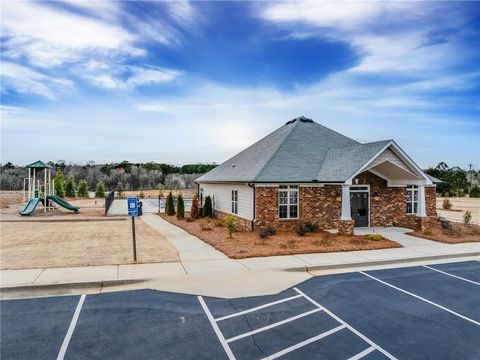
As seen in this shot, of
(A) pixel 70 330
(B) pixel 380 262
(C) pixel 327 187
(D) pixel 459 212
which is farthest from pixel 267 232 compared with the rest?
(D) pixel 459 212

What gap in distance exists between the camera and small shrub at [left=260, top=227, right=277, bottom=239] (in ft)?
50.9

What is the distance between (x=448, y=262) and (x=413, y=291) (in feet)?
14.4

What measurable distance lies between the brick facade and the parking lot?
8.06 meters

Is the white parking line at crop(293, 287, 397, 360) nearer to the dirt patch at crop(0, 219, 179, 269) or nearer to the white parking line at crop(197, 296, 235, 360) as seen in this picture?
the white parking line at crop(197, 296, 235, 360)

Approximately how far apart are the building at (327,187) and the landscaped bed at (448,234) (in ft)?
2.57

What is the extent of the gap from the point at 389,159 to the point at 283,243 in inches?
293

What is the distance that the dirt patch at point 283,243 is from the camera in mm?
12867

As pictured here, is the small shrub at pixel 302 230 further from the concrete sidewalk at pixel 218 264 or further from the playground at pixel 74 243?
the playground at pixel 74 243

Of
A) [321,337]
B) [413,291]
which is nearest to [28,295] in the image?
[321,337]

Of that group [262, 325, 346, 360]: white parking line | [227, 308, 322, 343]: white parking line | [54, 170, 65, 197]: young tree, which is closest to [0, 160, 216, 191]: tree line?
[54, 170, 65, 197]: young tree

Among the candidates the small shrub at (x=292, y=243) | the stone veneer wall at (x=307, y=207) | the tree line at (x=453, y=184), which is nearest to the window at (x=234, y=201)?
the stone veneer wall at (x=307, y=207)

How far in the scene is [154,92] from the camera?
850 inches

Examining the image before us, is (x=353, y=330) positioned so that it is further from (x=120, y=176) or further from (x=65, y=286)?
(x=120, y=176)

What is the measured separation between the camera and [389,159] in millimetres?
17234
